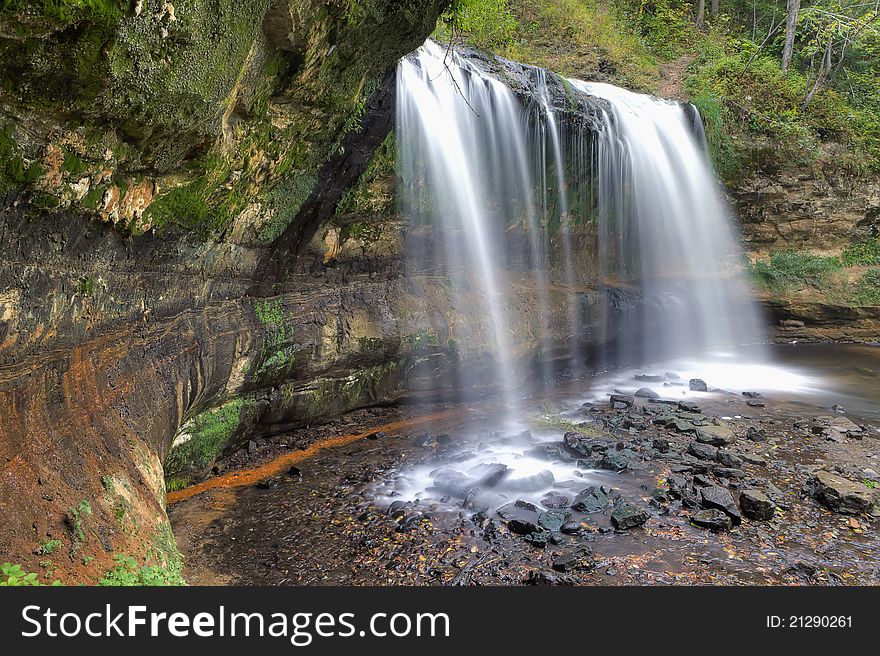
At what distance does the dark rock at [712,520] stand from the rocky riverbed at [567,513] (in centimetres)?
2

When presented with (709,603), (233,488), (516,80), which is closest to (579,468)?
(709,603)

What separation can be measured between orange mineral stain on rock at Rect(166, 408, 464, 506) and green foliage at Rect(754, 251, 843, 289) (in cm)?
1233

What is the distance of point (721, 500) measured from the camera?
6.32 meters

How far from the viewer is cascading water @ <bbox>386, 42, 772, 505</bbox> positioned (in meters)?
9.52

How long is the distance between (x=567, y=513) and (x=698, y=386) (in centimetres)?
738

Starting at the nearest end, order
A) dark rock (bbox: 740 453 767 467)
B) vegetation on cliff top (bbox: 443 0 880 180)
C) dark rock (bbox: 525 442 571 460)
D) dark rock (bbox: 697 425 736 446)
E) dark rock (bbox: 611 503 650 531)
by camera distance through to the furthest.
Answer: dark rock (bbox: 611 503 650 531)
dark rock (bbox: 740 453 767 467)
dark rock (bbox: 525 442 571 460)
dark rock (bbox: 697 425 736 446)
vegetation on cliff top (bbox: 443 0 880 180)

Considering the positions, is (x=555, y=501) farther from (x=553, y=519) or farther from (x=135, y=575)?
(x=135, y=575)

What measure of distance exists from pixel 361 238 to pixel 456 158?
8.09ft

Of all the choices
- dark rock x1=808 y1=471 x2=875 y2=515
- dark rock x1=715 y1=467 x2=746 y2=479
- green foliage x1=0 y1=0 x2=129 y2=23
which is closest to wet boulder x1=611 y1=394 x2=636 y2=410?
dark rock x1=715 y1=467 x2=746 y2=479

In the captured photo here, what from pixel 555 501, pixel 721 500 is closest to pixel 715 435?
pixel 721 500

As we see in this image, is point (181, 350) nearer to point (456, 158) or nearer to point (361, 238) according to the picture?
point (361, 238)

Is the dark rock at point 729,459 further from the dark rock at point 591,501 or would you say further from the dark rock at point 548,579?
the dark rock at point 548,579

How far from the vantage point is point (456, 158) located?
1062cm

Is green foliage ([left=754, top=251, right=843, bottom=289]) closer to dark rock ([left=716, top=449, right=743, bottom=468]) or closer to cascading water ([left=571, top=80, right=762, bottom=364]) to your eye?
cascading water ([left=571, top=80, right=762, bottom=364])
